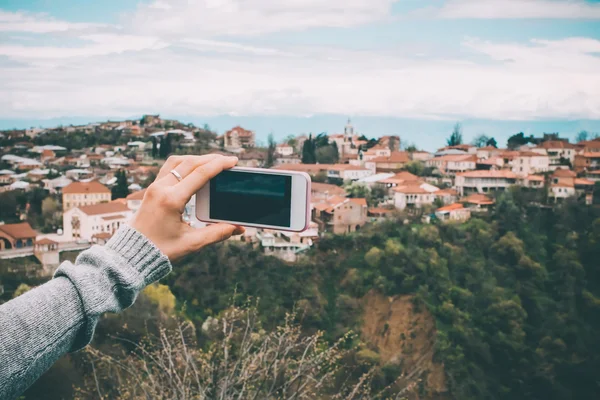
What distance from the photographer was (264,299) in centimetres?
1020

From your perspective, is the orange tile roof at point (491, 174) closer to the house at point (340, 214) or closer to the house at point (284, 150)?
the house at point (340, 214)

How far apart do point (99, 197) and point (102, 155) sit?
12.3ft

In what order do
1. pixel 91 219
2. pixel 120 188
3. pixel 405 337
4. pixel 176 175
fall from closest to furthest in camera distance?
pixel 176 175, pixel 405 337, pixel 91 219, pixel 120 188

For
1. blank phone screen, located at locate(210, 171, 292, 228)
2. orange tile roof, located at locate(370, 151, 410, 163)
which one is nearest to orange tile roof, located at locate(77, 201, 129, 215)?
orange tile roof, located at locate(370, 151, 410, 163)

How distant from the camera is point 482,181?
55.6ft

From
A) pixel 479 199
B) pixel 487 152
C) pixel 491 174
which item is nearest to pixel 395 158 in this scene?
pixel 487 152

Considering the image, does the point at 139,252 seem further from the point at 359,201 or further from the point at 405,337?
the point at 359,201

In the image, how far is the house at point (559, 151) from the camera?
17.5 meters

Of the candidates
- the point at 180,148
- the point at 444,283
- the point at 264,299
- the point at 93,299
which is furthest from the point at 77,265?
the point at 180,148

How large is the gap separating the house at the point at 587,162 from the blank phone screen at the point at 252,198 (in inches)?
704

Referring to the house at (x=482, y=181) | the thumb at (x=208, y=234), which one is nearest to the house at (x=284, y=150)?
the house at (x=482, y=181)

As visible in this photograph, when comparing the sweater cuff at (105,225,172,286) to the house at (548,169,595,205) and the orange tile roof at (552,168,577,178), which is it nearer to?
the house at (548,169,595,205)

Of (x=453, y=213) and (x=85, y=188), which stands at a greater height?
(x=85, y=188)

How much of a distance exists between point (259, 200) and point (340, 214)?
1283cm
